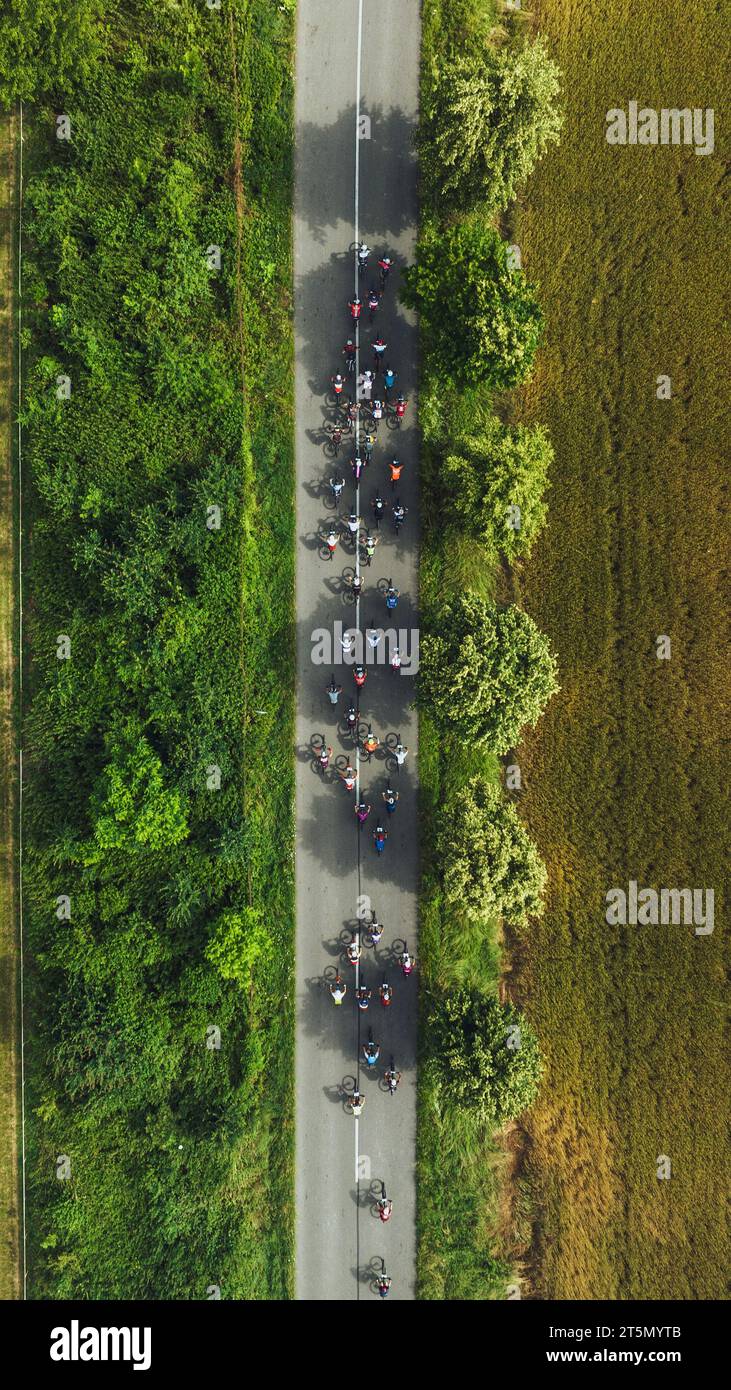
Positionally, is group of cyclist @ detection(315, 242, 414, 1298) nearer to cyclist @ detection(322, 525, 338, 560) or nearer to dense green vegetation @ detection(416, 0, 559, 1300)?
cyclist @ detection(322, 525, 338, 560)

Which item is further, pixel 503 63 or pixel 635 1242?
pixel 635 1242

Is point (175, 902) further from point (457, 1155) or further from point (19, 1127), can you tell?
point (457, 1155)

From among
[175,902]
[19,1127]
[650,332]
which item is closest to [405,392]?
[650,332]

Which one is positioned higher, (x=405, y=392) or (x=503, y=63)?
(x=503, y=63)

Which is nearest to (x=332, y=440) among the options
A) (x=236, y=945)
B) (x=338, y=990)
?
(x=236, y=945)

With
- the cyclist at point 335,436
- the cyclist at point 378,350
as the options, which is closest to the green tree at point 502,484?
the cyclist at point 335,436

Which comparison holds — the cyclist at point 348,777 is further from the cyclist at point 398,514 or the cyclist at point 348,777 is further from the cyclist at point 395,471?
the cyclist at point 395,471
